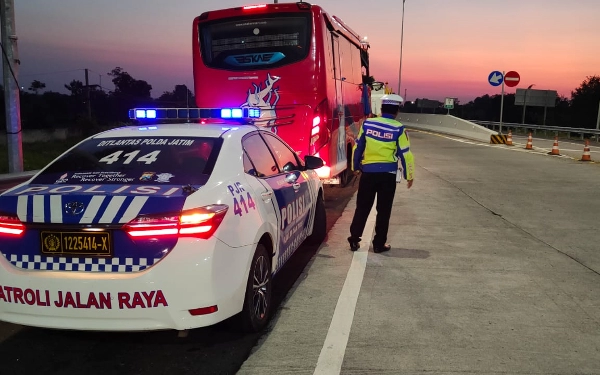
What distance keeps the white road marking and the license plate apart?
5.20 feet

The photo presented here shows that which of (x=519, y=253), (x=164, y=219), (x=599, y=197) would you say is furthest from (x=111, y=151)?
(x=599, y=197)

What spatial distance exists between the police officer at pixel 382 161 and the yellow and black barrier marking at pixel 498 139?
21402 mm

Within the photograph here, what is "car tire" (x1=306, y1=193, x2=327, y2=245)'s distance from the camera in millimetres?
6566

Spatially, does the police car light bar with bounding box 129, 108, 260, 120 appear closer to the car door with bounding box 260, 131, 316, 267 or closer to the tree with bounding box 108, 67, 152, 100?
the car door with bounding box 260, 131, 316, 267

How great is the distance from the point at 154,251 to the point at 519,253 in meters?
4.90

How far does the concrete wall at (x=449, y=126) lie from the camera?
29237mm

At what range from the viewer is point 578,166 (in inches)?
635

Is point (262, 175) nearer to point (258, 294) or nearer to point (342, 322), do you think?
point (258, 294)

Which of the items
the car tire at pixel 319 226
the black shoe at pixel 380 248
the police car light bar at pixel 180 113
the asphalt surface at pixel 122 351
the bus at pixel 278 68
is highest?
the bus at pixel 278 68

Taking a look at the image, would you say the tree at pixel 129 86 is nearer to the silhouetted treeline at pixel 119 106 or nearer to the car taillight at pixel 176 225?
the silhouetted treeline at pixel 119 106

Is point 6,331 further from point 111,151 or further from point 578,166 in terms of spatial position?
point 578,166

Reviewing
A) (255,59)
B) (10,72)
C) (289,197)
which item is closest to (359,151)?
(289,197)

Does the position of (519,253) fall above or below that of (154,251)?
below

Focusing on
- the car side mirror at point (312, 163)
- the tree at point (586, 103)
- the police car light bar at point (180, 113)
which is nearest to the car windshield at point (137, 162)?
the police car light bar at point (180, 113)
